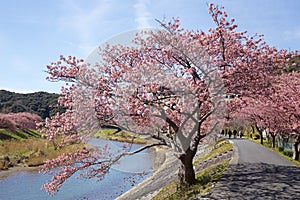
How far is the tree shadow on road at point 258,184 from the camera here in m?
8.29

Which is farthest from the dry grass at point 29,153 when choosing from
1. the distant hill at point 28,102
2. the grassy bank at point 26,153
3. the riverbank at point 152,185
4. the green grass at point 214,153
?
the distant hill at point 28,102

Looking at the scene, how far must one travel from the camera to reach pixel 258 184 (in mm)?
9570

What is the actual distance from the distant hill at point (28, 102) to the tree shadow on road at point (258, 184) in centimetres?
7548

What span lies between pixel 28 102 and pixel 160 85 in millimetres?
99516

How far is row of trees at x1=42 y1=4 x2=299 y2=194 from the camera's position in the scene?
30.9 feet

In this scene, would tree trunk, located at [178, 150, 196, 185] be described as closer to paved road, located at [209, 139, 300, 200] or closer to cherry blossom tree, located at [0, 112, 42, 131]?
paved road, located at [209, 139, 300, 200]

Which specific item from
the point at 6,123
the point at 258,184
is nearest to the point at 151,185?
the point at 258,184

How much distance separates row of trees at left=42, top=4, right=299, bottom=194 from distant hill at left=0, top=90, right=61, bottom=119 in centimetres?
7421

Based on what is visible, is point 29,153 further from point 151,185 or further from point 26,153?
point 151,185

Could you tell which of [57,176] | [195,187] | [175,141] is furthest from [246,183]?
[57,176]

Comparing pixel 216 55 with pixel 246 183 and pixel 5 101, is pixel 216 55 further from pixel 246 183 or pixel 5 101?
pixel 5 101

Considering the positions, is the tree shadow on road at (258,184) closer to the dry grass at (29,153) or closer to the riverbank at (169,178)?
the riverbank at (169,178)

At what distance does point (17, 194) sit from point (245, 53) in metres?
16.2

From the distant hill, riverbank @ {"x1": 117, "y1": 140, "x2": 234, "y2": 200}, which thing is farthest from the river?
the distant hill
